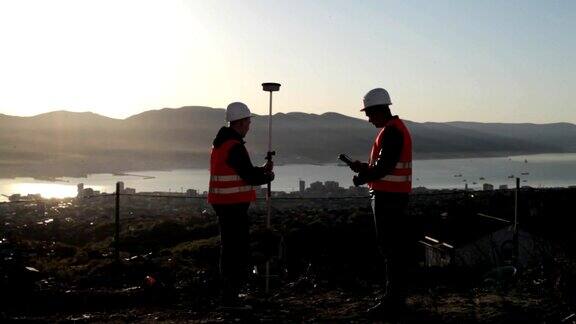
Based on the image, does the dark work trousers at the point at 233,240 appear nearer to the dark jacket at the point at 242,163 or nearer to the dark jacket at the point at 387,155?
the dark jacket at the point at 242,163

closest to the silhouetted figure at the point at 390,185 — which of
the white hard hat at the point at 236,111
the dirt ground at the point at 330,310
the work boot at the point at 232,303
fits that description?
the dirt ground at the point at 330,310

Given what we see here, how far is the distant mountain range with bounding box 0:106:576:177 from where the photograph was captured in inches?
3922

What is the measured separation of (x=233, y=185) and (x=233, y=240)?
544mm

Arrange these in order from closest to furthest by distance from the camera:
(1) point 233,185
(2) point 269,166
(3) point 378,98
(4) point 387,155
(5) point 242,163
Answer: (4) point 387,155 < (3) point 378,98 < (5) point 242,163 < (1) point 233,185 < (2) point 269,166

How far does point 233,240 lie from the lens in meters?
6.00

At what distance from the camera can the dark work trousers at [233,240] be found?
19.5 ft

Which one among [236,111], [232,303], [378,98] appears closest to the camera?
[378,98]

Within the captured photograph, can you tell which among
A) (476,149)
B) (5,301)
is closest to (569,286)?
(5,301)

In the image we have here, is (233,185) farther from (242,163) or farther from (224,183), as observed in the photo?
(242,163)

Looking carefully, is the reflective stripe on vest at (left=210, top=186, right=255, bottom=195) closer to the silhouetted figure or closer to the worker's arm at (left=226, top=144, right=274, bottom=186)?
the worker's arm at (left=226, top=144, right=274, bottom=186)

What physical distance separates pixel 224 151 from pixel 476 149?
6362 inches

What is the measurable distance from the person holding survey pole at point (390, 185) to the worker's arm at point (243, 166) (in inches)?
35.8

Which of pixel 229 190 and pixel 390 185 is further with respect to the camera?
pixel 229 190

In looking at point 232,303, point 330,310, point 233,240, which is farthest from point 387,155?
point 232,303
